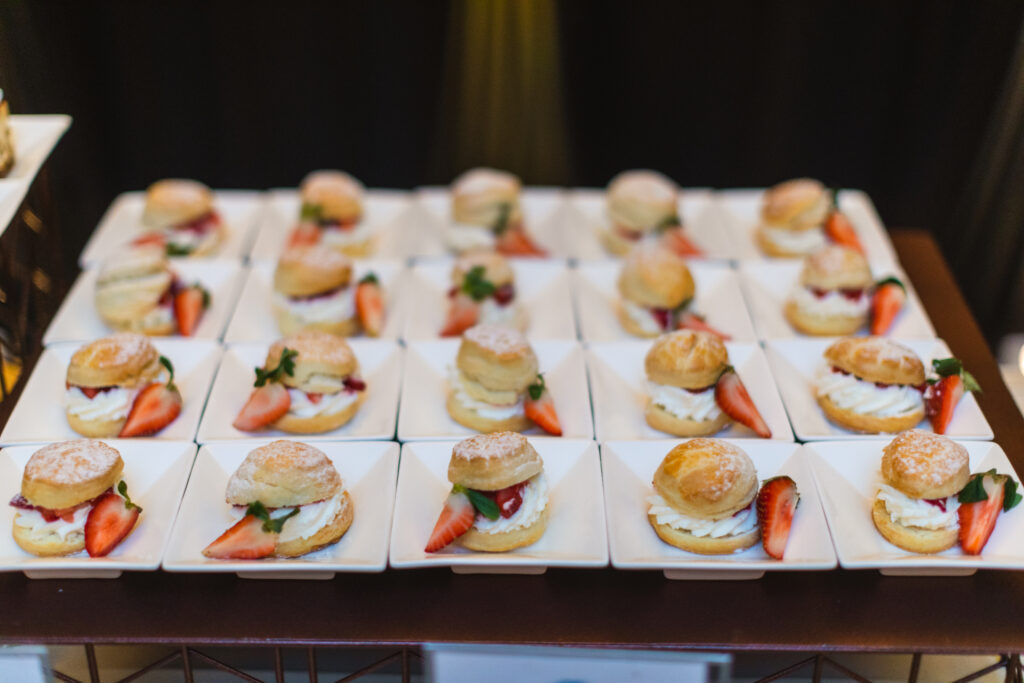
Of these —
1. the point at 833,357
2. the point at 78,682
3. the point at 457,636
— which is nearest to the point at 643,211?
the point at 833,357

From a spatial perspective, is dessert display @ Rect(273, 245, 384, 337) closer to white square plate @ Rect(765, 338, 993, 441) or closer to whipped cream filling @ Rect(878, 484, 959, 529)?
white square plate @ Rect(765, 338, 993, 441)

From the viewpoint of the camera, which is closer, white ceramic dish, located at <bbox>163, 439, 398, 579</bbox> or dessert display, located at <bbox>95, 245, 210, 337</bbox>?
white ceramic dish, located at <bbox>163, 439, 398, 579</bbox>

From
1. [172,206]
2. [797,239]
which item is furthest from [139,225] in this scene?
[797,239]

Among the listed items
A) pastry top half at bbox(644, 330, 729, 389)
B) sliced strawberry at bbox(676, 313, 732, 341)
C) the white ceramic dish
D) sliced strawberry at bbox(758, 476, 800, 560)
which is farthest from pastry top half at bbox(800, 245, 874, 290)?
the white ceramic dish

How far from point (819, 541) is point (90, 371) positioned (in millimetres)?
2439

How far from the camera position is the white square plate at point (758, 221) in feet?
15.9

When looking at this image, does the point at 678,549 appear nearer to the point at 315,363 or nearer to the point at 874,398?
the point at 874,398

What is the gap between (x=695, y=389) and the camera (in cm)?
367

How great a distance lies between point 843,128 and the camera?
6215 millimetres

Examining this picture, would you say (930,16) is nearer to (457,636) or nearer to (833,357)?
(833,357)

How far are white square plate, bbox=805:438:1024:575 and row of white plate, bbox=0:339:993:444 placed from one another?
96 mm

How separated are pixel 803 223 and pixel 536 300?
4.27ft

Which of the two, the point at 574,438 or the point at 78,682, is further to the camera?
the point at 574,438

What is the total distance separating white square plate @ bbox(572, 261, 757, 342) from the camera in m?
4.29
